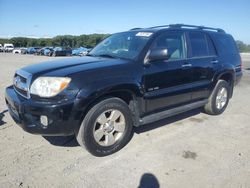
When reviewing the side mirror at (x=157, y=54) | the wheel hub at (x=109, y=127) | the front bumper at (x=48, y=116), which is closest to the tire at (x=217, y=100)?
the side mirror at (x=157, y=54)

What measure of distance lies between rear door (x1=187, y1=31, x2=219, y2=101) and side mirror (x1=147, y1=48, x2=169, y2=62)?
95 cm

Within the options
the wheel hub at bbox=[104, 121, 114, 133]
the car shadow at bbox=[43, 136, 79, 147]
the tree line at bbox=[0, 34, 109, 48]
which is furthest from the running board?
the tree line at bbox=[0, 34, 109, 48]

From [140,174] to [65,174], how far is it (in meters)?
0.96

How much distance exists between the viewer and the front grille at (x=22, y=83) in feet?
11.2

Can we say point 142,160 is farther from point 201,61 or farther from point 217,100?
point 217,100

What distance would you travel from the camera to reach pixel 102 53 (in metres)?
4.62

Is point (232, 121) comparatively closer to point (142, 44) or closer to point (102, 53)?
point (142, 44)

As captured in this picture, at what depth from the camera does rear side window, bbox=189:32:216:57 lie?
4895 millimetres

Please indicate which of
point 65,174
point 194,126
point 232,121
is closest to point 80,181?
point 65,174

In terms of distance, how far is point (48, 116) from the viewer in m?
3.16

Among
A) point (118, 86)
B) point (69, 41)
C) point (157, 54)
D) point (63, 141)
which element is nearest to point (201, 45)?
point (157, 54)

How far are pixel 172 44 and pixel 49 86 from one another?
7.93ft

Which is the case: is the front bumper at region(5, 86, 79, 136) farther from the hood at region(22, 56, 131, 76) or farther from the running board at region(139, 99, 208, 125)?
the running board at region(139, 99, 208, 125)

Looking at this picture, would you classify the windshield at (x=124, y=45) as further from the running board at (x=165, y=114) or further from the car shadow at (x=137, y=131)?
the car shadow at (x=137, y=131)
